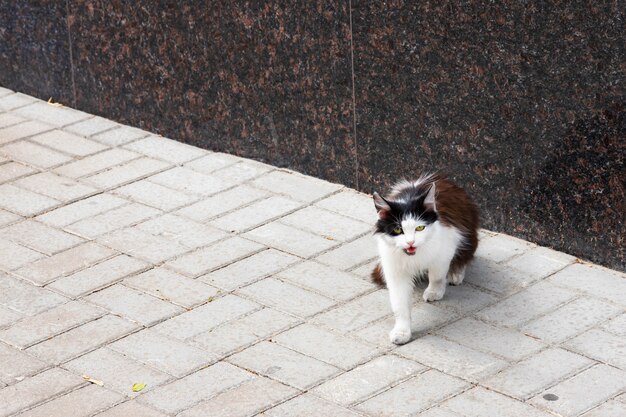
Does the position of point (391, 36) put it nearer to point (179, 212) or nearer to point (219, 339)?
point (179, 212)

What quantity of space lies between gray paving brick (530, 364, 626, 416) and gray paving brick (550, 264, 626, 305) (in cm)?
77

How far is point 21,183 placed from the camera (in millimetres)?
8180

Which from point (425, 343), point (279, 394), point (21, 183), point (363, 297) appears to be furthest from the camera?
point (21, 183)

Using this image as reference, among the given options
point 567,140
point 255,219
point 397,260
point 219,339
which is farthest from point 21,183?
point 567,140

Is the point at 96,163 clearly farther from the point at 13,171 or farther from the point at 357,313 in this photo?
the point at 357,313

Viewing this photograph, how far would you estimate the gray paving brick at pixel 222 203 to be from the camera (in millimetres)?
7598

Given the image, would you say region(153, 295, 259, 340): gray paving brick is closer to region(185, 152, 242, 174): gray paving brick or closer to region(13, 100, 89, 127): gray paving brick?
region(185, 152, 242, 174): gray paving brick

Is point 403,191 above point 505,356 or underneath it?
above

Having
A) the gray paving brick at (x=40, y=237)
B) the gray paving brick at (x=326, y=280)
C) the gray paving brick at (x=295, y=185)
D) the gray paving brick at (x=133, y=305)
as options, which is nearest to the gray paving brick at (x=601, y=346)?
the gray paving brick at (x=326, y=280)

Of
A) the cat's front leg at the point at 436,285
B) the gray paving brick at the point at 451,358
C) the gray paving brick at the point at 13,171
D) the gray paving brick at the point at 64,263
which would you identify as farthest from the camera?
the gray paving brick at the point at 13,171

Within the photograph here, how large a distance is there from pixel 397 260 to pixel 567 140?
132cm

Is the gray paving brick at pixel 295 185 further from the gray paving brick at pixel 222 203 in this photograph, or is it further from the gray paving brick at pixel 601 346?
the gray paving brick at pixel 601 346

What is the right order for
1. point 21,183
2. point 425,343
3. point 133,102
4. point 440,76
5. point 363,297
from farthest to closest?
point 133,102 → point 21,183 → point 440,76 → point 363,297 → point 425,343

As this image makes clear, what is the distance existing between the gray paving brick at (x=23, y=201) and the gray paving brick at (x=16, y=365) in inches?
71.7
